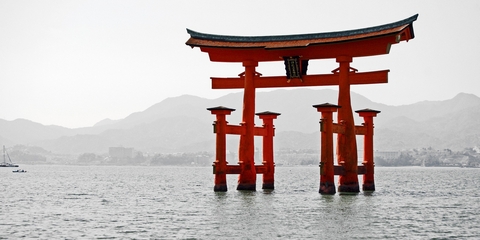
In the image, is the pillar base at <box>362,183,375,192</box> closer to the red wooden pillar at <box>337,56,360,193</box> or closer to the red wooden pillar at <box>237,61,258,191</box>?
the red wooden pillar at <box>337,56,360,193</box>

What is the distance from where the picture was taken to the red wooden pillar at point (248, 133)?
3328 cm

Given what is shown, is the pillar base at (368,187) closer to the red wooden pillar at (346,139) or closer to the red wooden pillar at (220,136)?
the red wooden pillar at (346,139)

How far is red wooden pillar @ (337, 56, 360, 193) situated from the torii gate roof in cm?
95

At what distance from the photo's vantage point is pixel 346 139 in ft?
104

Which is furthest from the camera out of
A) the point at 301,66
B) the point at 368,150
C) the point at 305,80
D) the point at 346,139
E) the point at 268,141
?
the point at 268,141

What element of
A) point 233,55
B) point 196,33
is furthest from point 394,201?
point 196,33

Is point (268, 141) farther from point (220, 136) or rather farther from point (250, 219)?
point (250, 219)

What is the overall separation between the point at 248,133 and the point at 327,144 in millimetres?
4534

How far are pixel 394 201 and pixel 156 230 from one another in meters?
15.2

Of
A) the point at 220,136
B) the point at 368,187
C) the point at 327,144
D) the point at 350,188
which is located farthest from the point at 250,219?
the point at 368,187

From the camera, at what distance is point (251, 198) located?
1261 inches

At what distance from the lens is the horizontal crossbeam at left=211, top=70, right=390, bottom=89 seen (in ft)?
105

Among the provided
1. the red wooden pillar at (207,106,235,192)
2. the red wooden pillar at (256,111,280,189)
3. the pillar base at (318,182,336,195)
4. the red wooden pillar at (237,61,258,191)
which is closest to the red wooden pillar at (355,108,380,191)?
the pillar base at (318,182,336,195)

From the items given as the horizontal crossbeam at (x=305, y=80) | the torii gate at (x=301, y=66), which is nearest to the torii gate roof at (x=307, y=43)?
the torii gate at (x=301, y=66)
